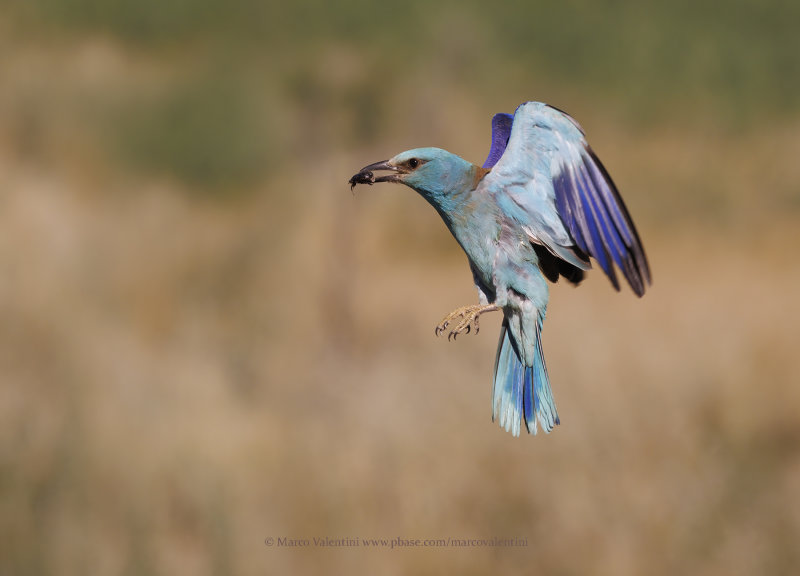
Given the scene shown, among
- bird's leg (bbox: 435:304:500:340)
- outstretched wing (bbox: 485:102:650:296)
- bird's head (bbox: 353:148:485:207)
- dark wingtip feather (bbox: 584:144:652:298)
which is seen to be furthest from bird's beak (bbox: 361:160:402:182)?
dark wingtip feather (bbox: 584:144:652:298)

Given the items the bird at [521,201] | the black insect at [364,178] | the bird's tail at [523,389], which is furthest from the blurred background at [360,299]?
the black insect at [364,178]

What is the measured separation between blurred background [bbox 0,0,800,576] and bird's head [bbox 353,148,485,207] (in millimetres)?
6782

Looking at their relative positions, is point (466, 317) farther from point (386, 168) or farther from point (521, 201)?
point (386, 168)

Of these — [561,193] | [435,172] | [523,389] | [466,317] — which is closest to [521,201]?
[561,193]

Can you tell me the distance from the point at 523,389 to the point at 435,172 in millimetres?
777

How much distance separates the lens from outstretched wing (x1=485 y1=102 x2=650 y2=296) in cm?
261

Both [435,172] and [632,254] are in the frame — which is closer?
[632,254]

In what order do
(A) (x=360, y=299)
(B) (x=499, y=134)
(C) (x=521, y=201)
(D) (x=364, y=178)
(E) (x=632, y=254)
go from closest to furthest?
1. (E) (x=632, y=254)
2. (D) (x=364, y=178)
3. (C) (x=521, y=201)
4. (B) (x=499, y=134)
5. (A) (x=360, y=299)

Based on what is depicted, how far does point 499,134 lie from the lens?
3.49 meters

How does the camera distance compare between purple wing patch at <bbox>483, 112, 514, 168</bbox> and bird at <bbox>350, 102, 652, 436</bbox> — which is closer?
bird at <bbox>350, 102, 652, 436</bbox>

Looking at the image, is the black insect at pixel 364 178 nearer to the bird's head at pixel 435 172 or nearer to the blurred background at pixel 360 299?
the bird's head at pixel 435 172

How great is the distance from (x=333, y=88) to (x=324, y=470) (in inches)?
199

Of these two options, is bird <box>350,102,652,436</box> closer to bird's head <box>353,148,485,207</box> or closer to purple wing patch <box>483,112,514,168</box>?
bird's head <box>353,148,485,207</box>

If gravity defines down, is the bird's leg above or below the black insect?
below
